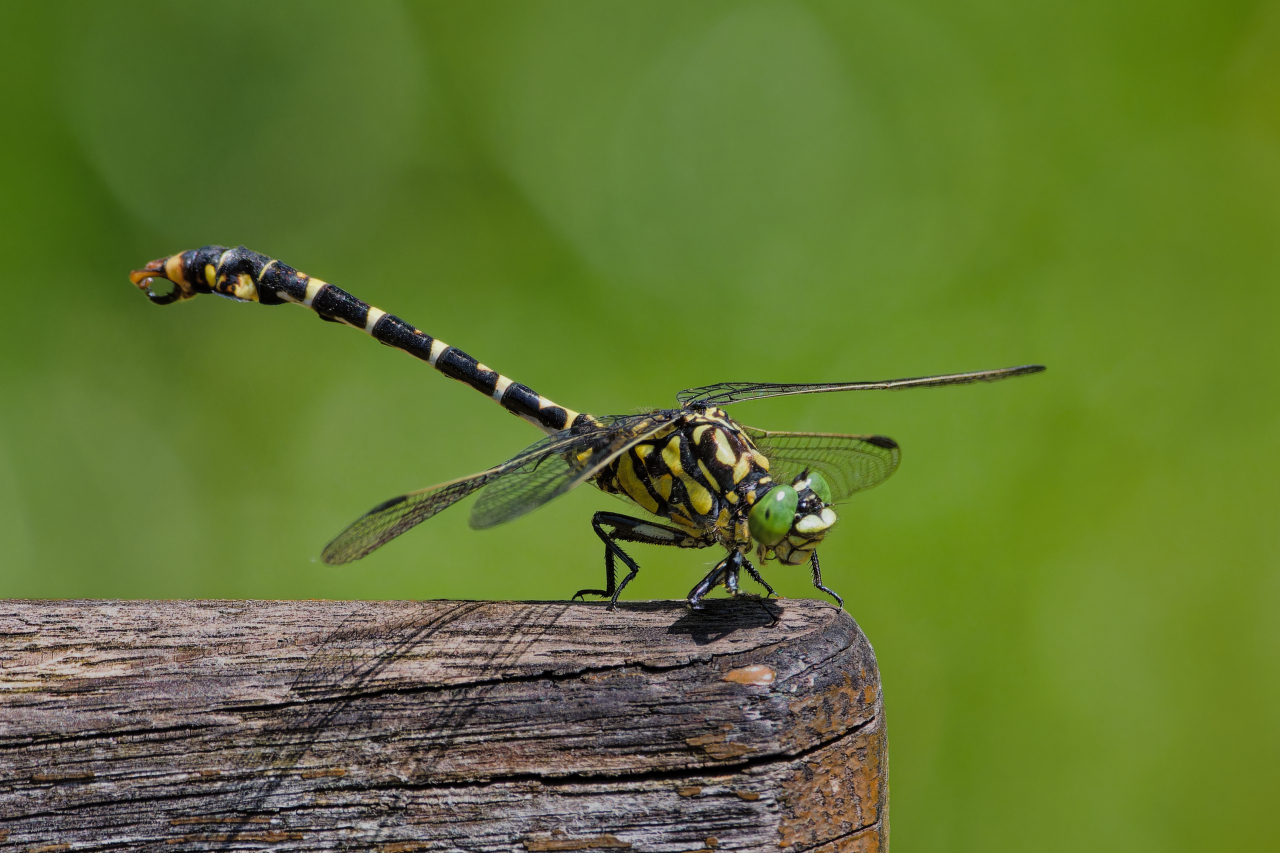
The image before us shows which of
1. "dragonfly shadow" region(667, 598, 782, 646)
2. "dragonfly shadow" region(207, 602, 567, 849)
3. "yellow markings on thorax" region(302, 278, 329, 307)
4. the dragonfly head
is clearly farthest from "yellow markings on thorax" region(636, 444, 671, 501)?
"yellow markings on thorax" region(302, 278, 329, 307)

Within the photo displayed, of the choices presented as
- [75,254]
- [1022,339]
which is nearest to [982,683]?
[1022,339]

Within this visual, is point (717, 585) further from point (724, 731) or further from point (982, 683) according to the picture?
point (982, 683)

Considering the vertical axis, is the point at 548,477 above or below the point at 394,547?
above

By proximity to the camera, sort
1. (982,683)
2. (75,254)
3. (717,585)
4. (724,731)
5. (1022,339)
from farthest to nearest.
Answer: (75,254) < (1022,339) < (982,683) < (717,585) < (724,731)

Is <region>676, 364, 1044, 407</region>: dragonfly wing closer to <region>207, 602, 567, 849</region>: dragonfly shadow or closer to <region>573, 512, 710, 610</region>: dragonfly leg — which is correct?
<region>573, 512, 710, 610</region>: dragonfly leg

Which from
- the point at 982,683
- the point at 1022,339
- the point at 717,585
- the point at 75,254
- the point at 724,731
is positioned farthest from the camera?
the point at 75,254

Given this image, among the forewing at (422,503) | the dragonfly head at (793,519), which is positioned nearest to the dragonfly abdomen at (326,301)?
the forewing at (422,503)

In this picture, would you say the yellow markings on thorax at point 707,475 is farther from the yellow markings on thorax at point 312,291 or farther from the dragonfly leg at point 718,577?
the yellow markings on thorax at point 312,291
